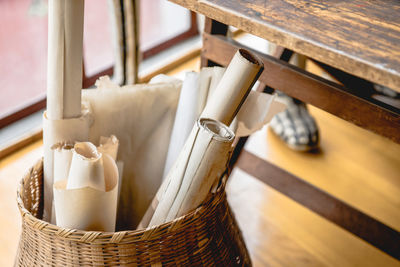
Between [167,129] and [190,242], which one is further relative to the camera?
[167,129]

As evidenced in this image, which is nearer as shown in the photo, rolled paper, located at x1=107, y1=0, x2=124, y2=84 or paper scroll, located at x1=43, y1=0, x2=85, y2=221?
paper scroll, located at x1=43, y1=0, x2=85, y2=221

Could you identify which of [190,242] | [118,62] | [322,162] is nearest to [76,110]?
[190,242]

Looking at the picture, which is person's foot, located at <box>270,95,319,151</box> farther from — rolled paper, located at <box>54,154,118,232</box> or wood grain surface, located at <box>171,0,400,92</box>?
rolled paper, located at <box>54,154,118,232</box>

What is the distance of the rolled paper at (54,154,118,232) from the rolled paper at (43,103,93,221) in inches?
3.0

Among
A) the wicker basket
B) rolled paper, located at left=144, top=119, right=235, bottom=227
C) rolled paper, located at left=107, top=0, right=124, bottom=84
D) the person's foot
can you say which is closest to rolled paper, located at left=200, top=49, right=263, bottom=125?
rolled paper, located at left=144, top=119, right=235, bottom=227

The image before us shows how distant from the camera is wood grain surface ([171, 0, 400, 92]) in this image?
55 centimetres

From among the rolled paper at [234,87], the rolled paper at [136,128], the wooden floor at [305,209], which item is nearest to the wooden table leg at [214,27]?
the rolled paper at [136,128]

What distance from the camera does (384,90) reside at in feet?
5.02

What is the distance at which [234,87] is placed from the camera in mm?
659

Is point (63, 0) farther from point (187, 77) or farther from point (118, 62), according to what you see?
point (118, 62)

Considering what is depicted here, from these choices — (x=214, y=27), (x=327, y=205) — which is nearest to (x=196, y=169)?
(x=214, y=27)

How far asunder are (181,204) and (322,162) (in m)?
0.97

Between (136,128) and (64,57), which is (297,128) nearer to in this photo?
(136,128)

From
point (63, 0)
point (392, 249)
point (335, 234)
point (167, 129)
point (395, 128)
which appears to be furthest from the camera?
point (335, 234)
